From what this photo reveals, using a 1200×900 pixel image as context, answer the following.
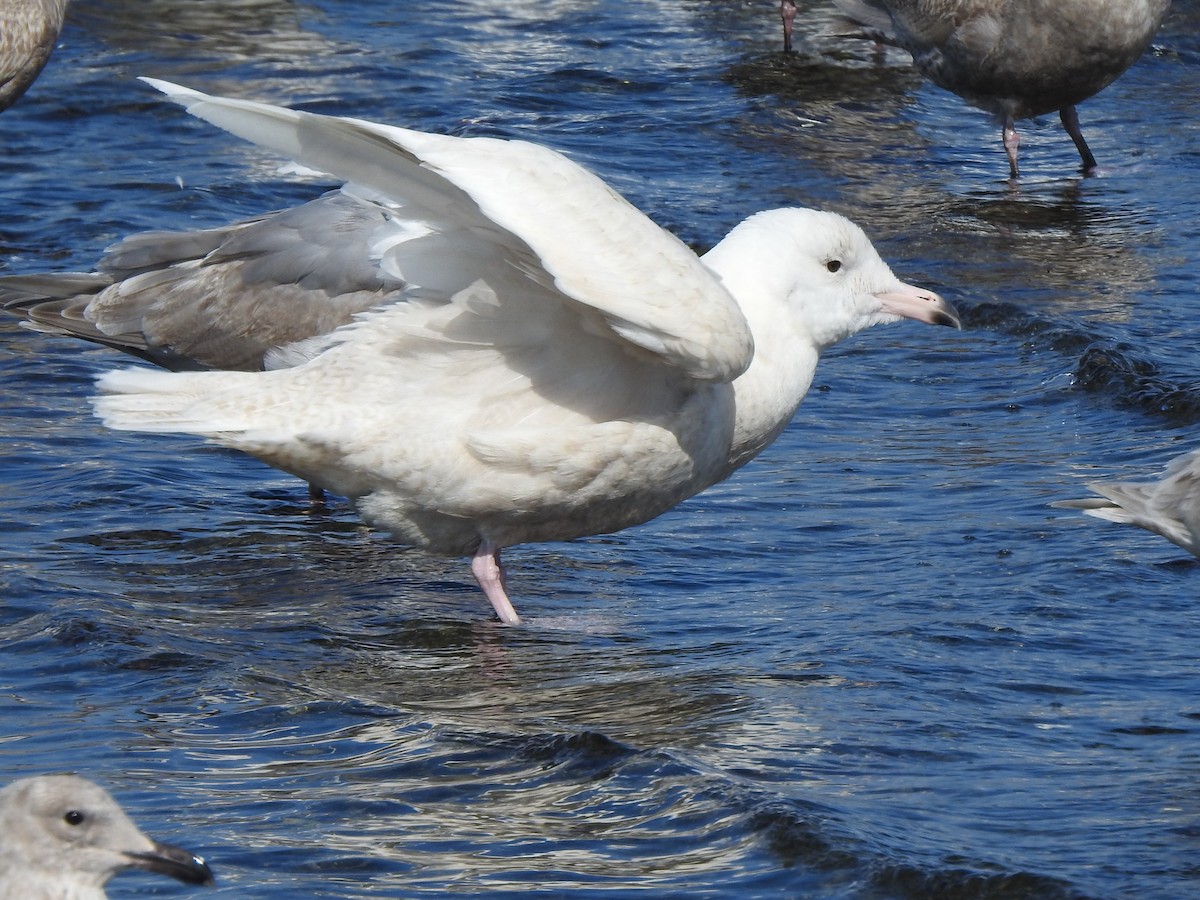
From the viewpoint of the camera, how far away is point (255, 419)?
5.92 m

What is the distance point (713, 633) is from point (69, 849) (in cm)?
264

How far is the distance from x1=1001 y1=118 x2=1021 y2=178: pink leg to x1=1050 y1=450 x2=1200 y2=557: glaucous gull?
633 centimetres

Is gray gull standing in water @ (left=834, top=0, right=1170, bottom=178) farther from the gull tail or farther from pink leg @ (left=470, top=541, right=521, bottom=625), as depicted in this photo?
the gull tail

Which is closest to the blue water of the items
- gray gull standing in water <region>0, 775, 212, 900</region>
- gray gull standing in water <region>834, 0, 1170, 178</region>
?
gray gull standing in water <region>0, 775, 212, 900</region>

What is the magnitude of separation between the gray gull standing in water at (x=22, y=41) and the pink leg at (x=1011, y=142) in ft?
18.2

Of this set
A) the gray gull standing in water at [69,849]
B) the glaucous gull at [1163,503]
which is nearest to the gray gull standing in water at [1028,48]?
the glaucous gull at [1163,503]

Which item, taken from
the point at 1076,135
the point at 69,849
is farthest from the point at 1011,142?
the point at 69,849

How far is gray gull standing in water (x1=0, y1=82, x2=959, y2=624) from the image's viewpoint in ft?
17.6

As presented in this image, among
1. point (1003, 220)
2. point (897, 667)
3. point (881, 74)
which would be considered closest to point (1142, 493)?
point (897, 667)

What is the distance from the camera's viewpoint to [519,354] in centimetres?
597

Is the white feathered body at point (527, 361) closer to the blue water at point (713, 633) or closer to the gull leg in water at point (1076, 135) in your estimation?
the blue water at point (713, 633)

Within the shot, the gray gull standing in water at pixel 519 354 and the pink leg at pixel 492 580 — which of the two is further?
the pink leg at pixel 492 580

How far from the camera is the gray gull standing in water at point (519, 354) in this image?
536 cm

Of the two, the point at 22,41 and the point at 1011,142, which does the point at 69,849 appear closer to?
the point at 22,41
